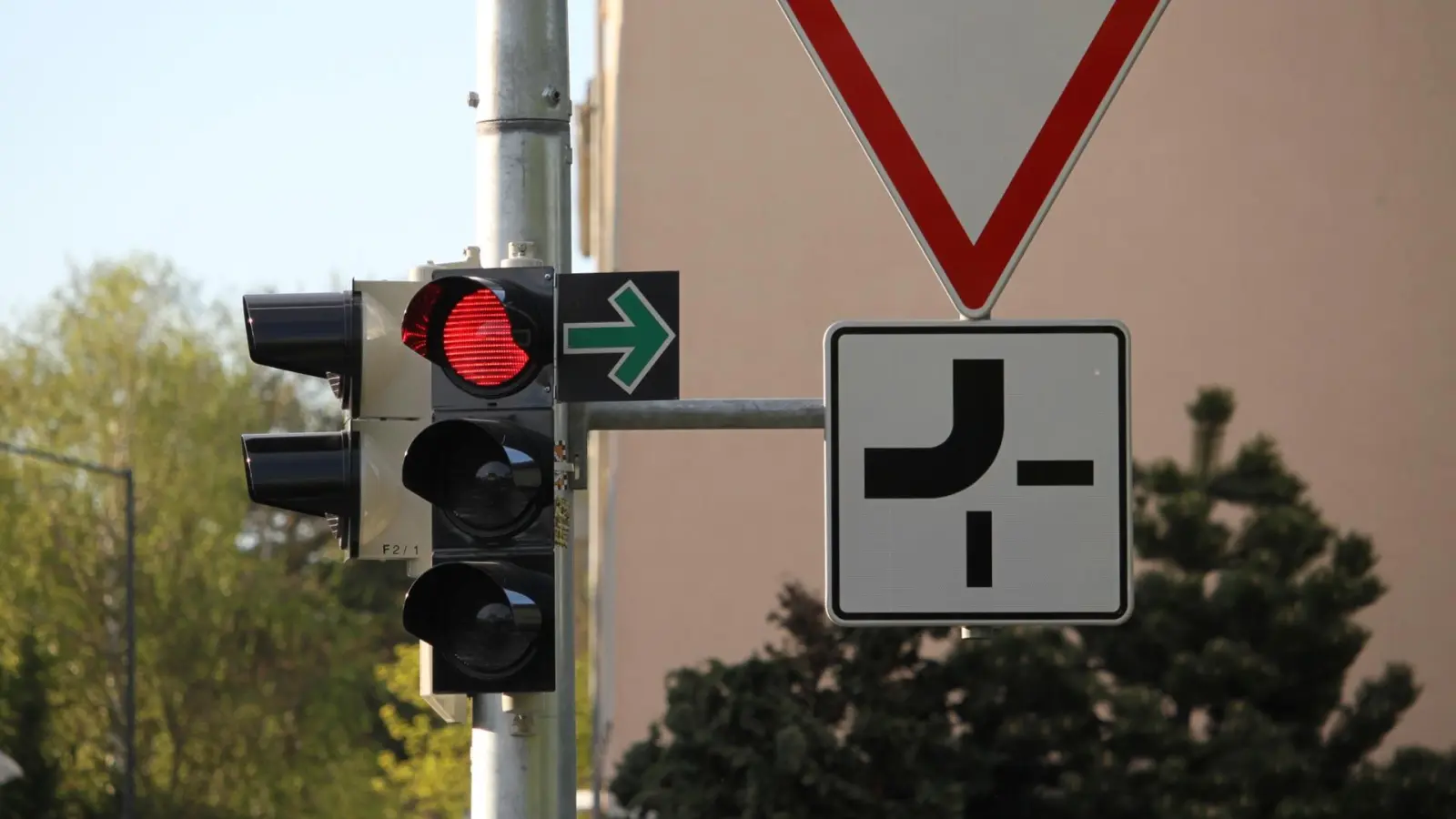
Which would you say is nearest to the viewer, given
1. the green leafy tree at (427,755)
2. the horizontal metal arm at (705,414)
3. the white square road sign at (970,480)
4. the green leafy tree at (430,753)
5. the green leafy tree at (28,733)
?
the white square road sign at (970,480)

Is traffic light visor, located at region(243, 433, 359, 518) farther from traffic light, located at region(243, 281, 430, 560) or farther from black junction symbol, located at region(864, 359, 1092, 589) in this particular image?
black junction symbol, located at region(864, 359, 1092, 589)

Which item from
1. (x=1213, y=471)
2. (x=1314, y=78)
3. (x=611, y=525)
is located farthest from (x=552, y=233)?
(x=1314, y=78)

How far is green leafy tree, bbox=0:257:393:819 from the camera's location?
39938 mm

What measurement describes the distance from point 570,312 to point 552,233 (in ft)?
0.96

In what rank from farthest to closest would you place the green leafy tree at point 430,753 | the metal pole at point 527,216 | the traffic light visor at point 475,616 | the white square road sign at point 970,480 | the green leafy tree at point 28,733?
the green leafy tree at point 430,753 → the green leafy tree at point 28,733 → the metal pole at point 527,216 → the traffic light visor at point 475,616 → the white square road sign at point 970,480

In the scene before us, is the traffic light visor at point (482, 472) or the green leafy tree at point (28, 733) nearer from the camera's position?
the traffic light visor at point (482, 472)

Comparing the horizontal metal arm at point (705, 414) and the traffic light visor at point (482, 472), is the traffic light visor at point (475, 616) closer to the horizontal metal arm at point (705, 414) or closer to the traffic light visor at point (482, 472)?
the traffic light visor at point (482, 472)

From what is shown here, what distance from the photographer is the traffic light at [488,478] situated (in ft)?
13.6

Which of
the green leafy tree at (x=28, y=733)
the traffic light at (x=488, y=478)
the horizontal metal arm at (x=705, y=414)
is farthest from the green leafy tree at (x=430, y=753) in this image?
the traffic light at (x=488, y=478)

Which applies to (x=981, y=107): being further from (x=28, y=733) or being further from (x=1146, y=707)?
(x=28, y=733)

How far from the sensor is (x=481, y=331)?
165 inches

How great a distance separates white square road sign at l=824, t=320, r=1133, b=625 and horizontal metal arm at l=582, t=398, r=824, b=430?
162cm

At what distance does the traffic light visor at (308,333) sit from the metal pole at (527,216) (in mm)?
330

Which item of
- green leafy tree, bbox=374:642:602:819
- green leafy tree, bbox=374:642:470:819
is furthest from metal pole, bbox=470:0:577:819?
green leafy tree, bbox=374:642:470:819
